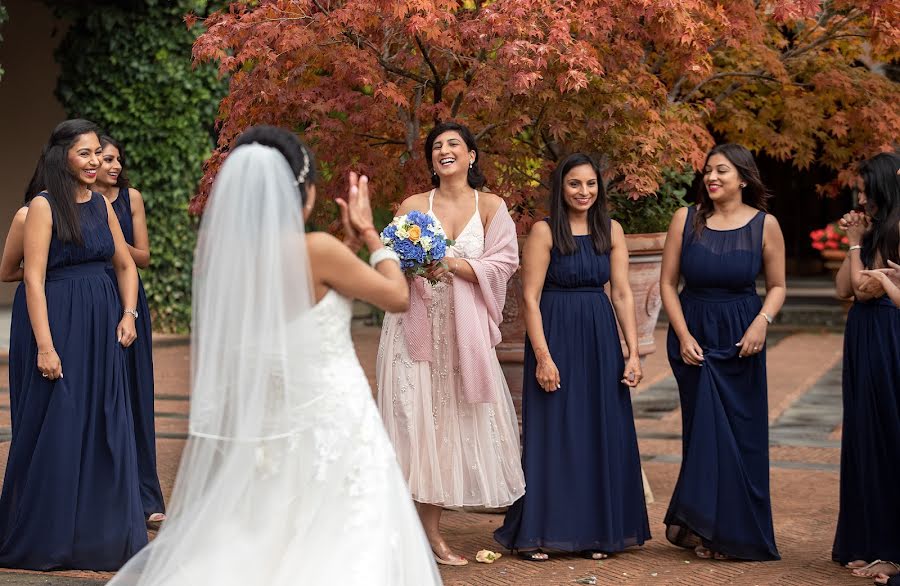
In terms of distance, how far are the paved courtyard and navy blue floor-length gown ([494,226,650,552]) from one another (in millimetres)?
149

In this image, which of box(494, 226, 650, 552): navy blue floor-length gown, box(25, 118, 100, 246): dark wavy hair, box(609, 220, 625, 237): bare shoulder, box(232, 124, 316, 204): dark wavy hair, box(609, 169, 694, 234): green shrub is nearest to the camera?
box(232, 124, 316, 204): dark wavy hair

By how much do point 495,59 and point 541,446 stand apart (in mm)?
2270

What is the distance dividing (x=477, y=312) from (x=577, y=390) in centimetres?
65

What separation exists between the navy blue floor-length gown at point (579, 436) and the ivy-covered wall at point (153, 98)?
895 centimetres

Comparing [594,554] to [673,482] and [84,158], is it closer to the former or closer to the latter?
[673,482]

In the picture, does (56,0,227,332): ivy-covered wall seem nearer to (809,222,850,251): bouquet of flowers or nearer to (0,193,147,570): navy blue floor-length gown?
(0,193,147,570): navy blue floor-length gown

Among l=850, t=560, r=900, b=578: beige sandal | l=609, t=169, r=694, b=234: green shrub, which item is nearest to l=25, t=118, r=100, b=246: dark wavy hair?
l=609, t=169, r=694, b=234: green shrub

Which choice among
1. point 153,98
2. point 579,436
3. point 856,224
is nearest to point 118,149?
point 579,436

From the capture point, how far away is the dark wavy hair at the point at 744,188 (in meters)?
5.92

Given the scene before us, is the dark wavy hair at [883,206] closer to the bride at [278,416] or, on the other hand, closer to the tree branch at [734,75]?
the tree branch at [734,75]

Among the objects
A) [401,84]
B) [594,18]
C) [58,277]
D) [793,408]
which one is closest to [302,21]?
[401,84]

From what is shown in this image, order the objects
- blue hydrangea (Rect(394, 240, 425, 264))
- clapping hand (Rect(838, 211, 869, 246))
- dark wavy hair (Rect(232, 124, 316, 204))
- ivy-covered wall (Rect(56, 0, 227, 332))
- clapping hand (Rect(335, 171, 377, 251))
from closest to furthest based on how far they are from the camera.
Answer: dark wavy hair (Rect(232, 124, 316, 204)) < clapping hand (Rect(335, 171, 377, 251)) < blue hydrangea (Rect(394, 240, 425, 264)) < clapping hand (Rect(838, 211, 869, 246)) < ivy-covered wall (Rect(56, 0, 227, 332))

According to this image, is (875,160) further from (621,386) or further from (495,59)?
(495,59)

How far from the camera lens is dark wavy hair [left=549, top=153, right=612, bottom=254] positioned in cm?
595
